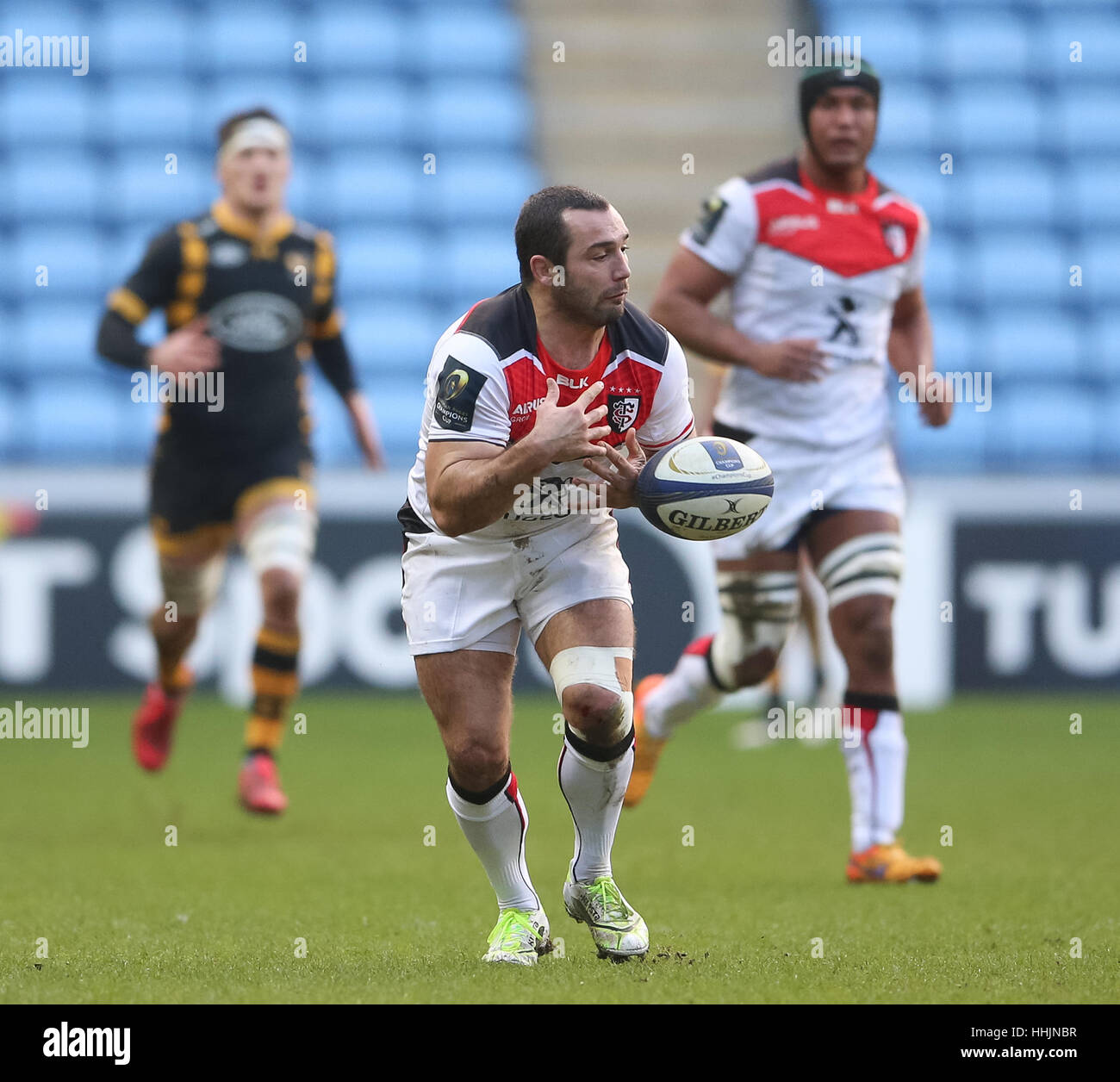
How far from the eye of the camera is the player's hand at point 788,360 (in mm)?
6574

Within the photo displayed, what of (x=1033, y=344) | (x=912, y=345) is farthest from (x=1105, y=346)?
(x=912, y=345)

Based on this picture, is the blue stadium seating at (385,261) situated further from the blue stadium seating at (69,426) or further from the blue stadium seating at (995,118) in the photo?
the blue stadium seating at (995,118)

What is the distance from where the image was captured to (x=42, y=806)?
8.23 meters

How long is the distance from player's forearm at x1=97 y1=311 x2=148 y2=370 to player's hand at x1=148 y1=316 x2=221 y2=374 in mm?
192

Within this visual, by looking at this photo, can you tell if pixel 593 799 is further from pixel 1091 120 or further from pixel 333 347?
pixel 1091 120

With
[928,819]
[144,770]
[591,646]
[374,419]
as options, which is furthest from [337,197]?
[591,646]

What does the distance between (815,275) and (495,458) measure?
2.76 m

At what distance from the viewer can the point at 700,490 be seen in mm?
4551

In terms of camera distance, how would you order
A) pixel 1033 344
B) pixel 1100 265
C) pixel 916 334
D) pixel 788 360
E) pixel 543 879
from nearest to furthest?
pixel 543 879
pixel 788 360
pixel 916 334
pixel 1033 344
pixel 1100 265

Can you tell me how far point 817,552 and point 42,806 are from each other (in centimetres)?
376

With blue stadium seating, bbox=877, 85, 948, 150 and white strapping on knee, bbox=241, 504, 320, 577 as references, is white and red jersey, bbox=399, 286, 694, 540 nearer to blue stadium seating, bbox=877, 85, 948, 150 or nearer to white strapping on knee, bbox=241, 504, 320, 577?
white strapping on knee, bbox=241, 504, 320, 577

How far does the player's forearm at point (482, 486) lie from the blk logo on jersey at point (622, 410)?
13.9 inches
